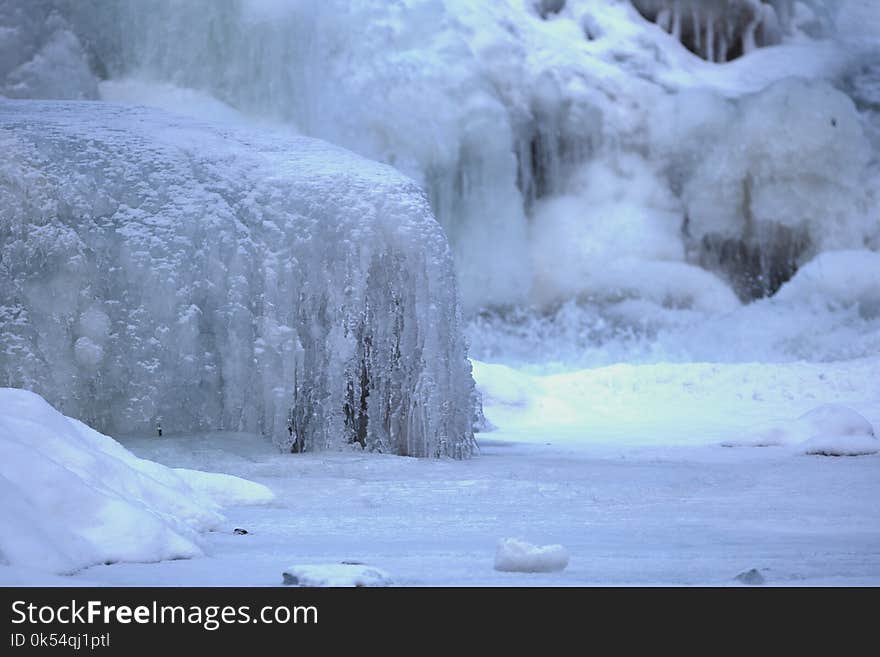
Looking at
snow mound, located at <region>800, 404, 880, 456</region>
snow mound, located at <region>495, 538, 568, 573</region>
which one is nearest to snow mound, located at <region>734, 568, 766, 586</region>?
snow mound, located at <region>495, 538, 568, 573</region>

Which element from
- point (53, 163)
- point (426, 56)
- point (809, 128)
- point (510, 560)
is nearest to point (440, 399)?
point (53, 163)

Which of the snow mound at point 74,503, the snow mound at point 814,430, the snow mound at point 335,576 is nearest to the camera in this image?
the snow mound at point 335,576

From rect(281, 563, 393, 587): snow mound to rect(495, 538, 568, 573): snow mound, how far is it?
32 cm

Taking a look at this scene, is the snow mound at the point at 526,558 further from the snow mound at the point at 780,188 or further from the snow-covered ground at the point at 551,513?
the snow mound at the point at 780,188

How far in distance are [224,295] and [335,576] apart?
157 inches

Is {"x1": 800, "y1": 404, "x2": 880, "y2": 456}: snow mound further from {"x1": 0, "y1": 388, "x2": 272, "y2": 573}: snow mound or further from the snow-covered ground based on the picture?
{"x1": 0, "y1": 388, "x2": 272, "y2": 573}: snow mound

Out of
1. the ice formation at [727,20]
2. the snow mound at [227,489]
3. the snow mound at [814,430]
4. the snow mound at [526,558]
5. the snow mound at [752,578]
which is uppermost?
the ice formation at [727,20]

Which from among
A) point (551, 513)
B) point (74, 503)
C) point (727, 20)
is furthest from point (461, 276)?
point (74, 503)

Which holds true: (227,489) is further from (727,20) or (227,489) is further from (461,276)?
(727,20)

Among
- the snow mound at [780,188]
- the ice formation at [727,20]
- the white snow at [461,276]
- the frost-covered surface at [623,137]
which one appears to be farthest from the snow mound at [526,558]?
the ice formation at [727,20]

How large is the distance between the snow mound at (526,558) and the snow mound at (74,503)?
0.68 m

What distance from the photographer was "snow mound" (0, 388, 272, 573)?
2102 mm

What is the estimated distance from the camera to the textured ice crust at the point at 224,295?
18.7 ft
